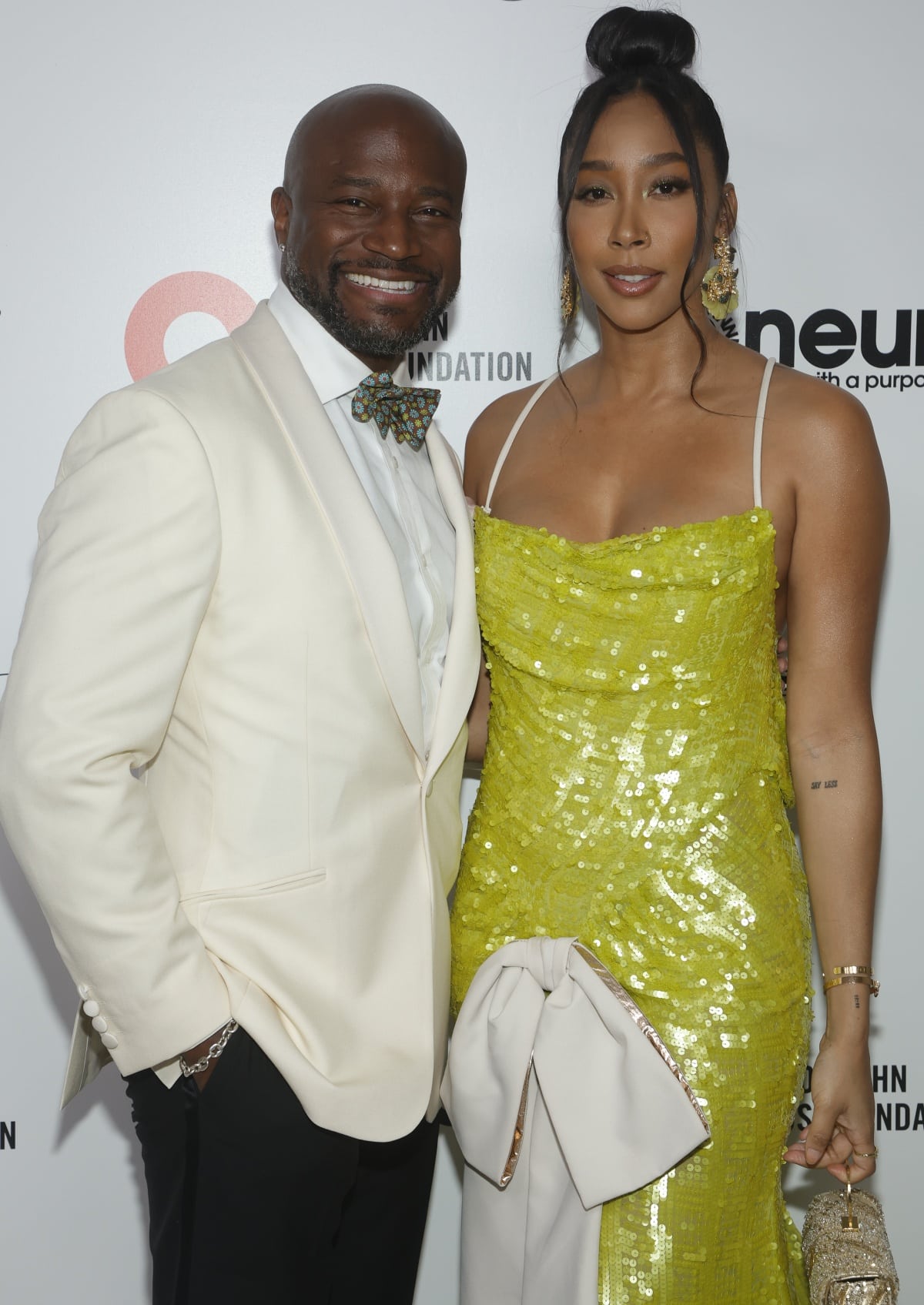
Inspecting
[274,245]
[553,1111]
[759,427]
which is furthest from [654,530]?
[274,245]

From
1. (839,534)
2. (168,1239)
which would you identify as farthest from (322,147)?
(168,1239)

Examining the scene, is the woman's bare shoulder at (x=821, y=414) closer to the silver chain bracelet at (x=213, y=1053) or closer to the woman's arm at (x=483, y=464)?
the woman's arm at (x=483, y=464)

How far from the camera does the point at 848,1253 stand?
1.69 m

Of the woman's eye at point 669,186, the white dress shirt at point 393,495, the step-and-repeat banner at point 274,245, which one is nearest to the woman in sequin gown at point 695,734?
the woman's eye at point 669,186

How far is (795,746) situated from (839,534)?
32 centimetres

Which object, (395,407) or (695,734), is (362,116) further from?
(695,734)

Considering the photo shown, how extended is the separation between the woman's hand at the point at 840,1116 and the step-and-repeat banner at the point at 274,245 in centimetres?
82

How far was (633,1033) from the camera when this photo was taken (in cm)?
168

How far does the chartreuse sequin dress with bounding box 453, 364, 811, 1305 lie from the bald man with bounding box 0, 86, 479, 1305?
15 cm

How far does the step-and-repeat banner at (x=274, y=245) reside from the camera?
2373 millimetres

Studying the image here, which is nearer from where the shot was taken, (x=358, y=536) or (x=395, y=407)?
(x=358, y=536)

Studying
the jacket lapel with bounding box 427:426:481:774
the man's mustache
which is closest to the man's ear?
the man's mustache

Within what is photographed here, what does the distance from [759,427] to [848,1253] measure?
1.16 metres

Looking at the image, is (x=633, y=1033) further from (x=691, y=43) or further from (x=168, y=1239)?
(x=691, y=43)
